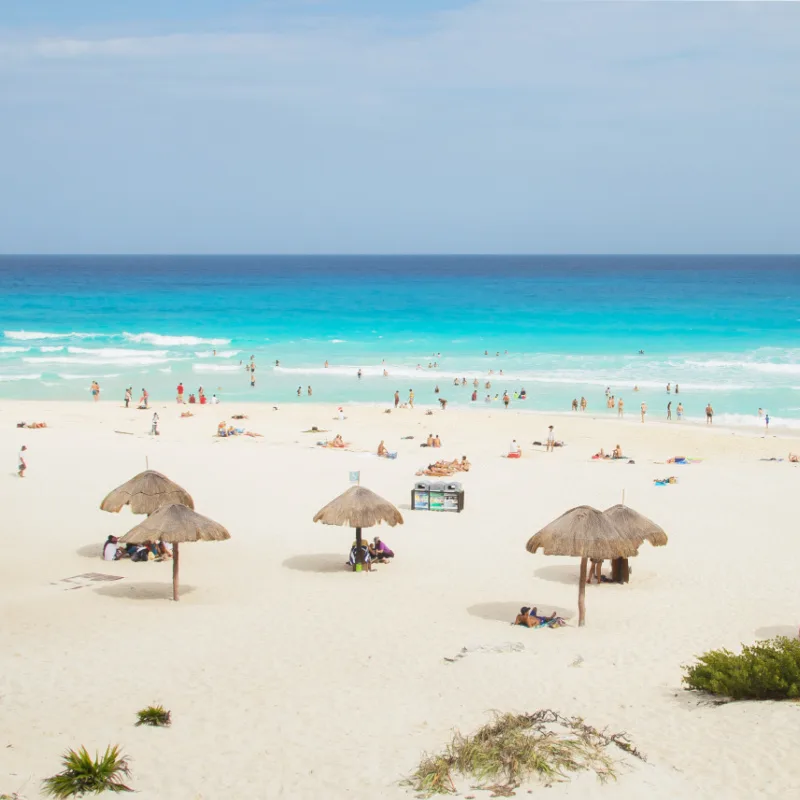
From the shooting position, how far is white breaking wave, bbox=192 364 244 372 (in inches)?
1954

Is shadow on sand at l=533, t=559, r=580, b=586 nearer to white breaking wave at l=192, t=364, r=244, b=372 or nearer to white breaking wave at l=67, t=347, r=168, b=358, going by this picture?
white breaking wave at l=192, t=364, r=244, b=372

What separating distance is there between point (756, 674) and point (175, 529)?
24.4ft

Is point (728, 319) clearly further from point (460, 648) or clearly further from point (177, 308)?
point (460, 648)

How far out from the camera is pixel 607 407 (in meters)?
39.0

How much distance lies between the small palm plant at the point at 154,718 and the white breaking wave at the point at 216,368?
137 feet

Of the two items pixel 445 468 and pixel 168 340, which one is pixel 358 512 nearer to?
pixel 445 468

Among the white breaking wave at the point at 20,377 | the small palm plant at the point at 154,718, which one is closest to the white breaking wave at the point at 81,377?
the white breaking wave at the point at 20,377

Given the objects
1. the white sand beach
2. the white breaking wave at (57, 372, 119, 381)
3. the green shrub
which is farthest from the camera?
the white breaking wave at (57, 372, 119, 381)

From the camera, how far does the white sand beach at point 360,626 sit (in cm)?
762

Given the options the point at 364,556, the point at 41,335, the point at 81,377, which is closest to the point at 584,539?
the point at 364,556

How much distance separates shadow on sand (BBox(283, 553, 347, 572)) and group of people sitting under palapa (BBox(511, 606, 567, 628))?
375 centimetres

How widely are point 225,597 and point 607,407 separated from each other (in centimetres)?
2808

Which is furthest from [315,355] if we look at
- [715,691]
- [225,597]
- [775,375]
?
[715,691]

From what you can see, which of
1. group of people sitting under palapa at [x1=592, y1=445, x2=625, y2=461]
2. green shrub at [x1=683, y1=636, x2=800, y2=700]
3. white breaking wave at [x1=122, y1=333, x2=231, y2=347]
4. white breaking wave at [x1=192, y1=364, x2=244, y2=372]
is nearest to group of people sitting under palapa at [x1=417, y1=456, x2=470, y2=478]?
group of people sitting under palapa at [x1=592, y1=445, x2=625, y2=461]
